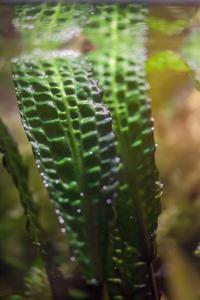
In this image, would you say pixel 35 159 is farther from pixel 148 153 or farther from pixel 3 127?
Answer: pixel 148 153

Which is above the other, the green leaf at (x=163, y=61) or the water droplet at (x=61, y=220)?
the green leaf at (x=163, y=61)

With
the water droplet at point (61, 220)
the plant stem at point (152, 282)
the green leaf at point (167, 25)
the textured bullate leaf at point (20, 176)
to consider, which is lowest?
the plant stem at point (152, 282)

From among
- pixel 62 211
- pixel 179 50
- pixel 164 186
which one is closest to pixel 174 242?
pixel 164 186

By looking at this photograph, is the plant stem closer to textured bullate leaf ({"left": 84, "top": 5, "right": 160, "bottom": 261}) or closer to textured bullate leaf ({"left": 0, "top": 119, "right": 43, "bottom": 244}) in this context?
textured bullate leaf ({"left": 84, "top": 5, "right": 160, "bottom": 261})

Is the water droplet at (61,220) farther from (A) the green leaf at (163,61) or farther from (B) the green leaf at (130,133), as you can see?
(A) the green leaf at (163,61)

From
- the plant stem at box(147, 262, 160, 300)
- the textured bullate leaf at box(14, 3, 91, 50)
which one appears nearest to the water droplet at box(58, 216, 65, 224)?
the plant stem at box(147, 262, 160, 300)

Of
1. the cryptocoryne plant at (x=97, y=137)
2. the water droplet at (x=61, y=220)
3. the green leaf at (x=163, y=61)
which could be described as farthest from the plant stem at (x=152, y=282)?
the green leaf at (x=163, y=61)
